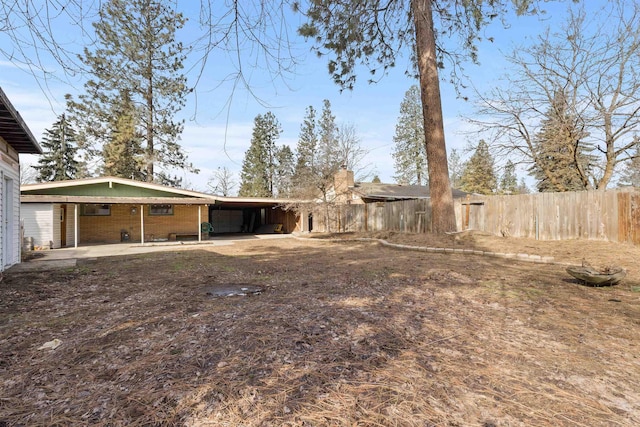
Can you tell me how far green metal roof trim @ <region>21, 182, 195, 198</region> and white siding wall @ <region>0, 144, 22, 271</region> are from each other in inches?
290

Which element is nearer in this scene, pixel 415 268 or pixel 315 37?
pixel 315 37

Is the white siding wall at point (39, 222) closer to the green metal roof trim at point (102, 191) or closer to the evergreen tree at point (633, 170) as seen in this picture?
the green metal roof trim at point (102, 191)

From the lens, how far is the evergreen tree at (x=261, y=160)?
35.4 metres

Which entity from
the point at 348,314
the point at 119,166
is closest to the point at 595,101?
the point at 348,314

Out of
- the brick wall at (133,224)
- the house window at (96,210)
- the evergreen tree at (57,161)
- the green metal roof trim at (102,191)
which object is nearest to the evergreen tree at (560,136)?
the brick wall at (133,224)

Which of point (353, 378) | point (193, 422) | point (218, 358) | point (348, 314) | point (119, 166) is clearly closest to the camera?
point (193, 422)

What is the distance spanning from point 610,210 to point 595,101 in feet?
20.1

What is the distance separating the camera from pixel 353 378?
2.07 metres

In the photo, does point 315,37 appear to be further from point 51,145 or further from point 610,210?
point 51,145

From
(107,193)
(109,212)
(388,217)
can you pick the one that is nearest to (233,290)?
(388,217)

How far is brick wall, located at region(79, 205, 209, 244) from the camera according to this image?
632 inches

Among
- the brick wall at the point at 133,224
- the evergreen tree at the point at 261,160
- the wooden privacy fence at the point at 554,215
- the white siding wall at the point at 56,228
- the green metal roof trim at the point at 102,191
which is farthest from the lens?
the evergreen tree at the point at 261,160

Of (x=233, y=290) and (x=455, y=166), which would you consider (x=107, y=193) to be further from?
(x=455, y=166)

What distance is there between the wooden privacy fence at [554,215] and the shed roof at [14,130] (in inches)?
483
